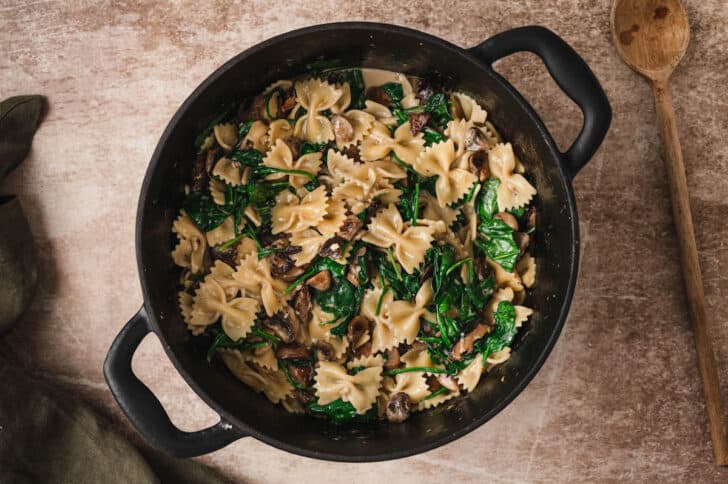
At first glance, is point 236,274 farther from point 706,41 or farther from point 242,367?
point 706,41

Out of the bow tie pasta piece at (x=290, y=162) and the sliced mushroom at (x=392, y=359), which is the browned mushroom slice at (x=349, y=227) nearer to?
the bow tie pasta piece at (x=290, y=162)

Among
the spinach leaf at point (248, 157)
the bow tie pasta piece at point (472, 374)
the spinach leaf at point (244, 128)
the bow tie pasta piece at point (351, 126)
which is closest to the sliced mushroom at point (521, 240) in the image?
the bow tie pasta piece at point (472, 374)

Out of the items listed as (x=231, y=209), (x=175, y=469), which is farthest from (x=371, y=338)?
(x=175, y=469)

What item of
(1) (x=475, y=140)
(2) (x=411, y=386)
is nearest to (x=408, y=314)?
(2) (x=411, y=386)

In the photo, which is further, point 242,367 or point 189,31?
point 189,31

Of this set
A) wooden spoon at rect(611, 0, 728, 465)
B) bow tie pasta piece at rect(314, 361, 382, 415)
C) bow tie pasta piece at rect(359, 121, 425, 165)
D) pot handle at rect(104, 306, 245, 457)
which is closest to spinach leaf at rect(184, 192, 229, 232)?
pot handle at rect(104, 306, 245, 457)

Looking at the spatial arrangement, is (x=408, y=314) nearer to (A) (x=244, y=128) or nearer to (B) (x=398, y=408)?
(B) (x=398, y=408)
